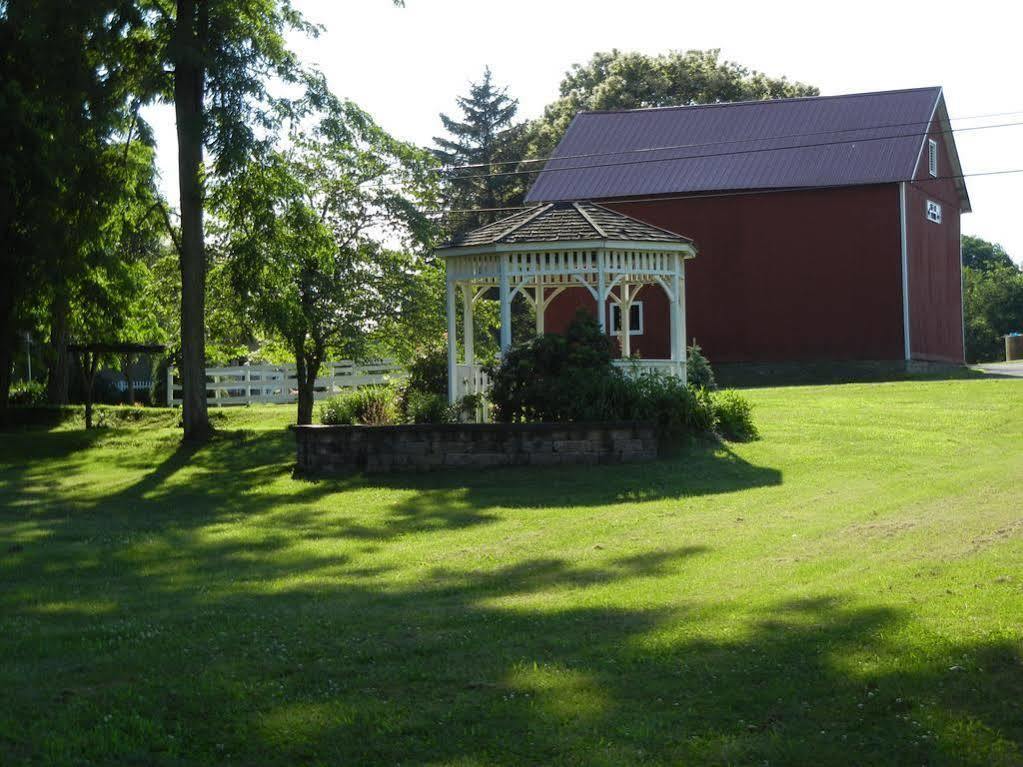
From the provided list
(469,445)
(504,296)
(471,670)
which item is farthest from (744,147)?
(471,670)

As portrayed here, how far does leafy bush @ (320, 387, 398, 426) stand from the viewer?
20.3m

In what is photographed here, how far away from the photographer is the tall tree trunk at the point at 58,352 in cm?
2764

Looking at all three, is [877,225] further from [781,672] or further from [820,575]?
[781,672]

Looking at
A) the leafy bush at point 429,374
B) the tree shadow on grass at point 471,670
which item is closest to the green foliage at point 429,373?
the leafy bush at point 429,374

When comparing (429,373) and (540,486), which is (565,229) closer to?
(429,373)

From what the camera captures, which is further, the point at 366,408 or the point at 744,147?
the point at 744,147

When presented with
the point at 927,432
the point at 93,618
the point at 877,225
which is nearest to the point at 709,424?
the point at 927,432

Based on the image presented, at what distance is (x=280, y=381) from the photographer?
40094 mm

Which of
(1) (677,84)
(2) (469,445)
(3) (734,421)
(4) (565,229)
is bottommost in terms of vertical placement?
(2) (469,445)

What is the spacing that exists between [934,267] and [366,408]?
23.1 m

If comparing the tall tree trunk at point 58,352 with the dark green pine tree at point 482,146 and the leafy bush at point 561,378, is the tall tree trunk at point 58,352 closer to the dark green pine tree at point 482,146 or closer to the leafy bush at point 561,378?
the leafy bush at point 561,378

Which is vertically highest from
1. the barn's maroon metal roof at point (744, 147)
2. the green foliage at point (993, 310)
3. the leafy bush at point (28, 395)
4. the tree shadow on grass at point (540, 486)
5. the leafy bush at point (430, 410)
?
the barn's maroon metal roof at point (744, 147)

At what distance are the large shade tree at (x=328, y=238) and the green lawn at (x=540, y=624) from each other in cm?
768

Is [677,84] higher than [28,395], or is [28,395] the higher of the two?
[677,84]
